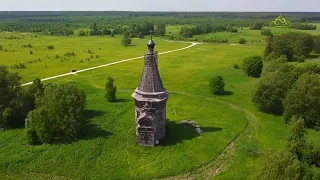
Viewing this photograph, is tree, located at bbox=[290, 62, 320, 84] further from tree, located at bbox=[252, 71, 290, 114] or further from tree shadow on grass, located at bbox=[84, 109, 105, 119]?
tree shadow on grass, located at bbox=[84, 109, 105, 119]

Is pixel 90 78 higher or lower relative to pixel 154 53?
lower

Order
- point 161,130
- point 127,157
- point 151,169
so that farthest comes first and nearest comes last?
point 161,130, point 127,157, point 151,169

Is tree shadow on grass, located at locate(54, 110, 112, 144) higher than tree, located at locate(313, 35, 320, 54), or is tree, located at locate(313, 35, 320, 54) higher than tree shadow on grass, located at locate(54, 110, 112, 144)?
tree, located at locate(313, 35, 320, 54)

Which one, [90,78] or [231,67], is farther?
[231,67]

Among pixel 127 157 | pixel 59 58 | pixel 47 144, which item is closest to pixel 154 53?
pixel 127 157

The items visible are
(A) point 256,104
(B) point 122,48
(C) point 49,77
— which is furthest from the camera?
(B) point 122,48

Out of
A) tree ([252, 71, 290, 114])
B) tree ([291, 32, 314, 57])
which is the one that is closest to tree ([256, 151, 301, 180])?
tree ([252, 71, 290, 114])

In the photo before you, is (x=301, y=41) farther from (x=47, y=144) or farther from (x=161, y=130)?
(x=47, y=144)
